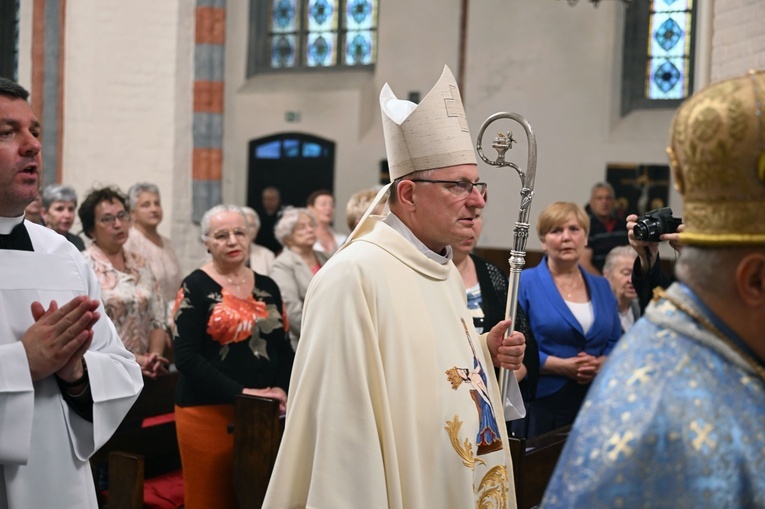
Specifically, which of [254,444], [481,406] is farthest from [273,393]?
[481,406]

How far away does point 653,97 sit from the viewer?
11.6m

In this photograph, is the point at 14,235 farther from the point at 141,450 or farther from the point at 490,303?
the point at 141,450

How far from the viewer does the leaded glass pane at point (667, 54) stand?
11555 millimetres

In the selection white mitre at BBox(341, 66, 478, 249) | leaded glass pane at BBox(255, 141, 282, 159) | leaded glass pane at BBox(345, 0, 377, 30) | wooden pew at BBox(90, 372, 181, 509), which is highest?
leaded glass pane at BBox(345, 0, 377, 30)

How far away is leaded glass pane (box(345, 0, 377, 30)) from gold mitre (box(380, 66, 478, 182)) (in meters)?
10.5

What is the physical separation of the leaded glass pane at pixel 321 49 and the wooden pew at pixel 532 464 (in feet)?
33.8

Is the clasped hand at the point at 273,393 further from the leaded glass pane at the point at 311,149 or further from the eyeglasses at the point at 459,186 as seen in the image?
the leaded glass pane at the point at 311,149

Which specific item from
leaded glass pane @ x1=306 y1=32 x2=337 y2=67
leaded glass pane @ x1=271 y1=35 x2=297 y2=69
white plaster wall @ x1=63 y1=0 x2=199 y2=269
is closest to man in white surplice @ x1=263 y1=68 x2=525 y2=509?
white plaster wall @ x1=63 y1=0 x2=199 y2=269

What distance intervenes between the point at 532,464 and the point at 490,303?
0.70 meters

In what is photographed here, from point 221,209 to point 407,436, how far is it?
2.67 meters

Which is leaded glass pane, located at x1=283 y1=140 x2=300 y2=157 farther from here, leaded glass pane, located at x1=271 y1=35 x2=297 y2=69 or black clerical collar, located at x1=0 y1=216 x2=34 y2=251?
black clerical collar, located at x1=0 y1=216 x2=34 y2=251

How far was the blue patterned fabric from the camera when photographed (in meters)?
1.23

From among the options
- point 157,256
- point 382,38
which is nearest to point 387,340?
point 157,256

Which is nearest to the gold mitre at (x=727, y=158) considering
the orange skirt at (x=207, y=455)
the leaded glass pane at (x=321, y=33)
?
the orange skirt at (x=207, y=455)
